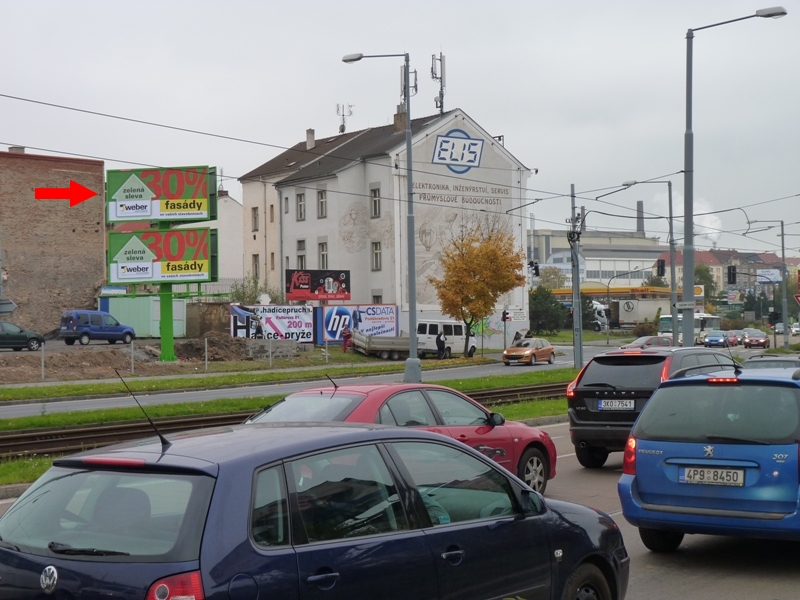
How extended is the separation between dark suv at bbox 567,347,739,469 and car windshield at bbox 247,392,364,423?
533 cm

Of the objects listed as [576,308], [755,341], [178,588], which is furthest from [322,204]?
[178,588]

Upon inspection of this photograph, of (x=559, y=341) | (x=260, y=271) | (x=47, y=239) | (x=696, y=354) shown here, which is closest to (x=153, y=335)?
(x=47, y=239)

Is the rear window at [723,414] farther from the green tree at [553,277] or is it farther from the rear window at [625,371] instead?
the green tree at [553,277]

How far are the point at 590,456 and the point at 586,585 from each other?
9.00m

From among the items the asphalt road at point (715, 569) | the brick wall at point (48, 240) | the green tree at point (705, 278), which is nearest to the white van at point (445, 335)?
Result: the brick wall at point (48, 240)

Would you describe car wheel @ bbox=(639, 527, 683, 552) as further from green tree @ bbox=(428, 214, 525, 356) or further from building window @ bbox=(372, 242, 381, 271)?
building window @ bbox=(372, 242, 381, 271)

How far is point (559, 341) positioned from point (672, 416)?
73.0 m

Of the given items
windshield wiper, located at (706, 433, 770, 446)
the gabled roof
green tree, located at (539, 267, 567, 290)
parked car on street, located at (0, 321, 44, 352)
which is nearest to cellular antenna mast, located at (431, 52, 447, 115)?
the gabled roof

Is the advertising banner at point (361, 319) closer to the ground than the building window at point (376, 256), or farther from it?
closer to the ground

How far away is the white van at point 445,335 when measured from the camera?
180 ft

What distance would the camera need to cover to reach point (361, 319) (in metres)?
58.9

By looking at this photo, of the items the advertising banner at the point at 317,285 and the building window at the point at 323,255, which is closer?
the advertising banner at the point at 317,285

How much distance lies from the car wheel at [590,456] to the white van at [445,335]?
39748mm

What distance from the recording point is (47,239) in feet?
196
